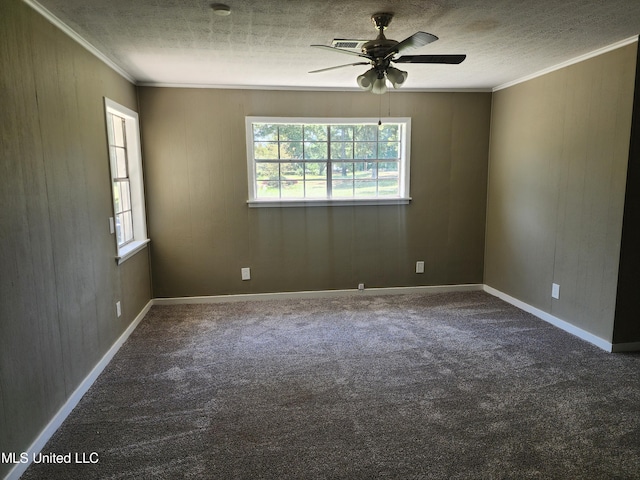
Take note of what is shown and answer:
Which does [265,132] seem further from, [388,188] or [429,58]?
[429,58]

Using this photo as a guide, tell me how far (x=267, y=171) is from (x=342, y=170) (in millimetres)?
895

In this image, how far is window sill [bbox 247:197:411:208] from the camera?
4.68 metres

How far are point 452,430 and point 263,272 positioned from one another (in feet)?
9.76

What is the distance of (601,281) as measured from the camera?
3.39 metres

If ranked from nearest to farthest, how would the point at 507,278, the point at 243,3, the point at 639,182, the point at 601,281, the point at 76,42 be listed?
the point at 243,3 < the point at 76,42 < the point at 639,182 < the point at 601,281 < the point at 507,278

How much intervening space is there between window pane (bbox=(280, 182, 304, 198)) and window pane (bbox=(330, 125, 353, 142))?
676 mm

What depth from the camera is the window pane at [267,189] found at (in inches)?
186

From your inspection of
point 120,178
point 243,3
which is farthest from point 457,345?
point 120,178

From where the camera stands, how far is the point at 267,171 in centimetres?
471

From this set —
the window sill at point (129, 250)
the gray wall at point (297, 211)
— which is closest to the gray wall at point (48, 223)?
the window sill at point (129, 250)

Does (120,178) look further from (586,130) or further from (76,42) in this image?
(586,130)

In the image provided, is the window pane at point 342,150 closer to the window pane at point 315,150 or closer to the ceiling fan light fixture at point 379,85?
the window pane at point 315,150

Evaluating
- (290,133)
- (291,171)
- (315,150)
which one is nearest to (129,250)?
(291,171)

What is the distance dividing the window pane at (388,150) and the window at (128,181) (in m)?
2.73
